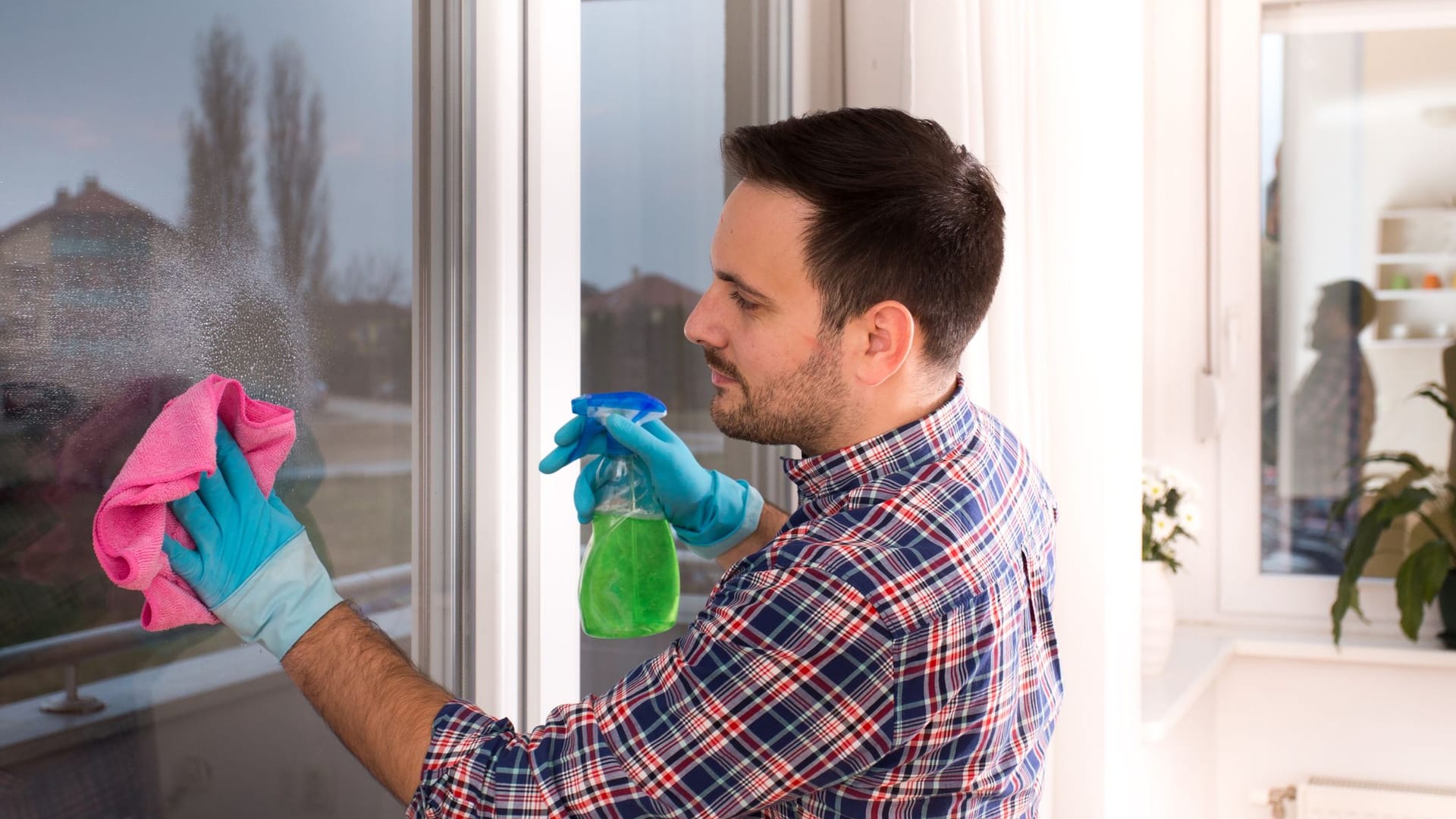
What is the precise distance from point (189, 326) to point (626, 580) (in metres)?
0.42

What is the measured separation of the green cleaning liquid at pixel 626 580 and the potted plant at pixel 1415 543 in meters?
2.12

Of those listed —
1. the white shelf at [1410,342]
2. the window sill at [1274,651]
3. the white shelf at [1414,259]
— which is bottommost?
the window sill at [1274,651]

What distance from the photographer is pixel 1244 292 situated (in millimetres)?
2990

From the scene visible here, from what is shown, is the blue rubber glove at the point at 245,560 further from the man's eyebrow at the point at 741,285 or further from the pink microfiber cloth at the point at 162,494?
the man's eyebrow at the point at 741,285

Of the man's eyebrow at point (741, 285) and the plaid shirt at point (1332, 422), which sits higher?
the man's eyebrow at point (741, 285)

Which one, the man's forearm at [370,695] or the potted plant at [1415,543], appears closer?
the man's forearm at [370,695]

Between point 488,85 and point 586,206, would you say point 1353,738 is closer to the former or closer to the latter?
point 586,206

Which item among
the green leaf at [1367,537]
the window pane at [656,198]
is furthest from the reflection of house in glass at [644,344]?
the green leaf at [1367,537]

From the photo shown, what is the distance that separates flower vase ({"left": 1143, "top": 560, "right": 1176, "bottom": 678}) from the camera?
239 centimetres

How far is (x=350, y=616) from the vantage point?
0.89 metres

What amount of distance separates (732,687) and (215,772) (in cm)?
44

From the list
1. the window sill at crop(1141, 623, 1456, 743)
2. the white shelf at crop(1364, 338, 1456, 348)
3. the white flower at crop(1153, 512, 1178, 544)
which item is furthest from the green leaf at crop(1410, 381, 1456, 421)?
the white flower at crop(1153, 512, 1178, 544)

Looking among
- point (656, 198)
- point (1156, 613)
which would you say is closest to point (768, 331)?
point (656, 198)

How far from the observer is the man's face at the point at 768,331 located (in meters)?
1.00
